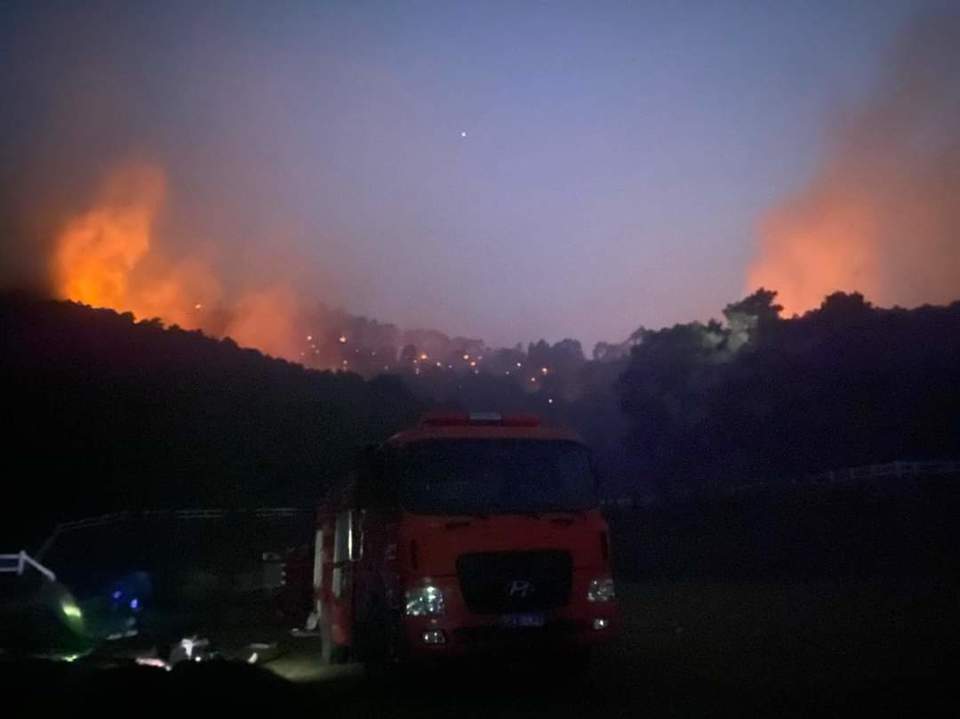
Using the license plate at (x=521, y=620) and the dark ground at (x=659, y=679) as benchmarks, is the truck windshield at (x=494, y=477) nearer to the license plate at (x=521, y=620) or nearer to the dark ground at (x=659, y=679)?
the license plate at (x=521, y=620)

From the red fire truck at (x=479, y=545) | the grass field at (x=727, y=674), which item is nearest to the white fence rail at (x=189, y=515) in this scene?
the grass field at (x=727, y=674)

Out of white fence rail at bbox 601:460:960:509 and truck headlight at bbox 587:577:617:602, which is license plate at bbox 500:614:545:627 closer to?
truck headlight at bbox 587:577:617:602

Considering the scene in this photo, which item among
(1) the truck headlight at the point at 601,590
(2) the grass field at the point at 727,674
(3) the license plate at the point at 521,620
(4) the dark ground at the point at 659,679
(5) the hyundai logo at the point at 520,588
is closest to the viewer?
(4) the dark ground at the point at 659,679

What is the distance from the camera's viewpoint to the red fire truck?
42.4 ft

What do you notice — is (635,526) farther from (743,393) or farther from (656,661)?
(656,661)

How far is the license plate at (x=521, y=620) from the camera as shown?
13.0m

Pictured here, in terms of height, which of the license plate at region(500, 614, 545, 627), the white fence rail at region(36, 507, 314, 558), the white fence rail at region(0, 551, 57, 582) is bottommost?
the license plate at region(500, 614, 545, 627)

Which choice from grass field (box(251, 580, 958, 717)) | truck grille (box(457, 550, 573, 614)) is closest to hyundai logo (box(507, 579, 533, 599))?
truck grille (box(457, 550, 573, 614))

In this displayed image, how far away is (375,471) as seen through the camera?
45.7 feet

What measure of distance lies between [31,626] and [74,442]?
34.6m

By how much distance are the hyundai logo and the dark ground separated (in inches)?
43.2

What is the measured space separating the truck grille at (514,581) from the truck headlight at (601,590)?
0.27 metres

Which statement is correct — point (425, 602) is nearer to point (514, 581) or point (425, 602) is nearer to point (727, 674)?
point (514, 581)

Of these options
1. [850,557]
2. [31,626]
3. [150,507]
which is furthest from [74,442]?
[31,626]
